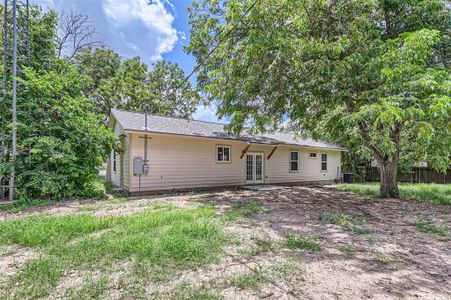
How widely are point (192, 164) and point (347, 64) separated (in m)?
7.16

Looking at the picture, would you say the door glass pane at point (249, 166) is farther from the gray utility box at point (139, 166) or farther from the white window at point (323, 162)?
the white window at point (323, 162)

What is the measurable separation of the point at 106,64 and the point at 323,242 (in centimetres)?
1903

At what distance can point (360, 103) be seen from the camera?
6637 millimetres

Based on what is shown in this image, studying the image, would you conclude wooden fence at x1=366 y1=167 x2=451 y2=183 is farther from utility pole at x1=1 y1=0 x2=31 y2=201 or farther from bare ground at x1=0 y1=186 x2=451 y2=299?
utility pole at x1=1 y1=0 x2=31 y2=201

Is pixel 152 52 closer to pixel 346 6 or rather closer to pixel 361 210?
pixel 346 6

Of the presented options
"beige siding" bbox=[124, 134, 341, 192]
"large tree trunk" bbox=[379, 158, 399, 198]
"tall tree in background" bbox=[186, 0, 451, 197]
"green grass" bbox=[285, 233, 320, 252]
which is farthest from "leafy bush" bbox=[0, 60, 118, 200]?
"large tree trunk" bbox=[379, 158, 399, 198]

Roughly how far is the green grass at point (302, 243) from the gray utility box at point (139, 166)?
21.3ft

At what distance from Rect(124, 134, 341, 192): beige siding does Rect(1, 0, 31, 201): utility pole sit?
3.45 metres

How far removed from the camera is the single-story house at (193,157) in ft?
30.9

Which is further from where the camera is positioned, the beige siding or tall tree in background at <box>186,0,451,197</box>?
the beige siding

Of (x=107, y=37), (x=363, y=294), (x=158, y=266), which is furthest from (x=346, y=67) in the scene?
(x=107, y=37)

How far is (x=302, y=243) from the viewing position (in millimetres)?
4031

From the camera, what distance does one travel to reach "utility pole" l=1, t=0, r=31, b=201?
707 centimetres

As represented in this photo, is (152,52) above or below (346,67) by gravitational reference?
above
